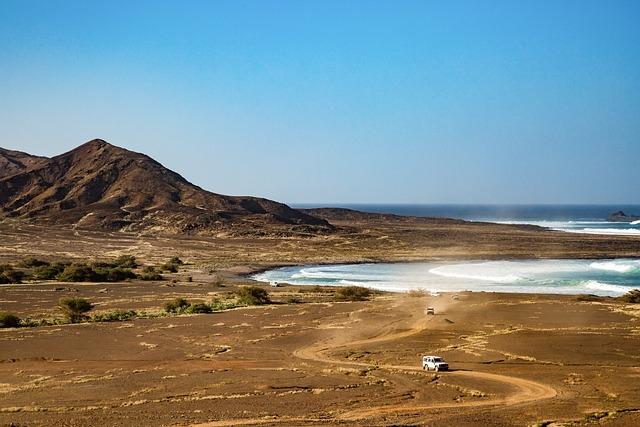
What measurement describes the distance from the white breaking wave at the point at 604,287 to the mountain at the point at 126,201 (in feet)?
245

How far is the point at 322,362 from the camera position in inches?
1167

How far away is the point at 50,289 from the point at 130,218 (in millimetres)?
81911

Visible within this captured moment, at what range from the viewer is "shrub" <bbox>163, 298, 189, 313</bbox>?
46.4 metres

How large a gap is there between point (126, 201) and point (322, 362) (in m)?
127

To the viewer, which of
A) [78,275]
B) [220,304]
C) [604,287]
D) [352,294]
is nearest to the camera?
[220,304]

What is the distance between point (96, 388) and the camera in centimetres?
2461

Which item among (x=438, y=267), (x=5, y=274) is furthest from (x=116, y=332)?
(x=438, y=267)

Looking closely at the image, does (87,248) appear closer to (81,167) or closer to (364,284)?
(364,284)

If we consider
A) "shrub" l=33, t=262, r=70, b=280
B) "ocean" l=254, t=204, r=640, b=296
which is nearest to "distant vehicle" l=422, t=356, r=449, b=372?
"ocean" l=254, t=204, r=640, b=296

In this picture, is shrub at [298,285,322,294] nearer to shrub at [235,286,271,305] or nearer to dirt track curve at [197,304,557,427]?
shrub at [235,286,271,305]

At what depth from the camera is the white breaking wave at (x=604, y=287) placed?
6244 centimetres

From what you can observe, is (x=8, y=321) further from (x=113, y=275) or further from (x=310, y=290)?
(x=113, y=275)

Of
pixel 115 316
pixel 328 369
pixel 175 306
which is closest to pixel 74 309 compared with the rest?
pixel 115 316

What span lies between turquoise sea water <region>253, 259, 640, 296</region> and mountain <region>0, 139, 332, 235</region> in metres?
49.3
